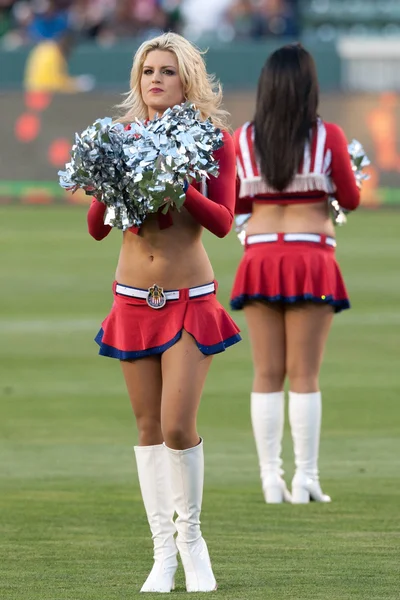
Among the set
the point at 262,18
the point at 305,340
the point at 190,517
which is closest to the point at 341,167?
the point at 305,340

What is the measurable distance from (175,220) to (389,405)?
4.45 m

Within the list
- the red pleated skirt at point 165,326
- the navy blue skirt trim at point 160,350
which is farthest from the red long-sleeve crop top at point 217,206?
the navy blue skirt trim at point 160,350

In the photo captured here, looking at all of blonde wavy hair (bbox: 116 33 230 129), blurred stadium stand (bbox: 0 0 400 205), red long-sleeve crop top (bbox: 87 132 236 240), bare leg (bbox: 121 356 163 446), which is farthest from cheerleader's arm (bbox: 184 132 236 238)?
blurred stadium stand (bbox: 0 0 400 205)

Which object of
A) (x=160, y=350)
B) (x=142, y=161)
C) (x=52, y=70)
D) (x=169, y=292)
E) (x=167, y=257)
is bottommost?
(x=52, y=70)

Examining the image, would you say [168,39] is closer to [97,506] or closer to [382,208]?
[97,506]

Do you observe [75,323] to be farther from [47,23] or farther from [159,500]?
[47,23]

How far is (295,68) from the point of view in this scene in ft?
21.8

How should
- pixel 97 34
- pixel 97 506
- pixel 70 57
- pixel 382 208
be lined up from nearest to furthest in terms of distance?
pixel 97 506 < pixel 382 208 < pixel 70 57 < pixel 97 34

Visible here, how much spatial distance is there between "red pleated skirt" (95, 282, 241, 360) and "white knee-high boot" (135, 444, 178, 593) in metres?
0.35

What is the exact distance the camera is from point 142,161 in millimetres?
4711

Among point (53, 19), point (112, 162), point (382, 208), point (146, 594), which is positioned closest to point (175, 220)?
point (112, 162)

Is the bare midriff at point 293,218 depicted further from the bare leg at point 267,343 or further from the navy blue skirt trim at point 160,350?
the navy blue skirt trim at point 160,350

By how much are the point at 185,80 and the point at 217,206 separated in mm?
459

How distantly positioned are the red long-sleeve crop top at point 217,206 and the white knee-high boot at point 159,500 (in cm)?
76
